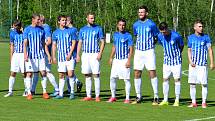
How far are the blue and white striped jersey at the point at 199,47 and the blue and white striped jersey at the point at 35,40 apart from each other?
14.0ft

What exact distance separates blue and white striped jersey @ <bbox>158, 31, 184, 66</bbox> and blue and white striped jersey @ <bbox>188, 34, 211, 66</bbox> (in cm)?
43

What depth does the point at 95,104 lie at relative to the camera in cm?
1736

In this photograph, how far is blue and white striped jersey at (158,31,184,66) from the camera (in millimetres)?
17281

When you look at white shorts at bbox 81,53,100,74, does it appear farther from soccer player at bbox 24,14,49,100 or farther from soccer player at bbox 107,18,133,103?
soccer player at bbox 24,14,49,100

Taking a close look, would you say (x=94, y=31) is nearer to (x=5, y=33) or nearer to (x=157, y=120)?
(x=157, y=120)

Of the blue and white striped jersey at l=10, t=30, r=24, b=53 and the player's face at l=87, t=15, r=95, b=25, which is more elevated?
the player's face at l=87, t=15, r=95, b=25

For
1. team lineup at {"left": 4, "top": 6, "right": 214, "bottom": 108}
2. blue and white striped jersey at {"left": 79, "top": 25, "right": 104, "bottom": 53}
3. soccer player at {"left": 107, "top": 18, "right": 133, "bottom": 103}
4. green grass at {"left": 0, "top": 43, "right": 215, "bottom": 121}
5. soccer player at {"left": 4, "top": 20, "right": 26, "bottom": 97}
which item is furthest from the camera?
soccer player at {"left": 4, "top": 20, "right": 26, "bottom": 97}

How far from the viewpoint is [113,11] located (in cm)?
8669

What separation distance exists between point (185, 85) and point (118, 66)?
20.3 feet

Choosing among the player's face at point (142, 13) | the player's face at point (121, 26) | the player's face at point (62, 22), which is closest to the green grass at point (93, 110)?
the player's face at point (121, 26)

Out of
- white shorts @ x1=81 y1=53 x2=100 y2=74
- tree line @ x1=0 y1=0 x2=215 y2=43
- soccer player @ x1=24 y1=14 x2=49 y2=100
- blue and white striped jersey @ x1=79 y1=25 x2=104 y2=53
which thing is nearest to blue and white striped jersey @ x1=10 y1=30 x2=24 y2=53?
soccer player @ x1=24 y1=14 x2=49 y2=100

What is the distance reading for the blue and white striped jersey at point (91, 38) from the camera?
1825 cm

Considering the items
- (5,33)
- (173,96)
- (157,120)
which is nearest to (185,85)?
(173,96)

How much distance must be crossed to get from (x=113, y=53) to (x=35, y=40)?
2.23 m
